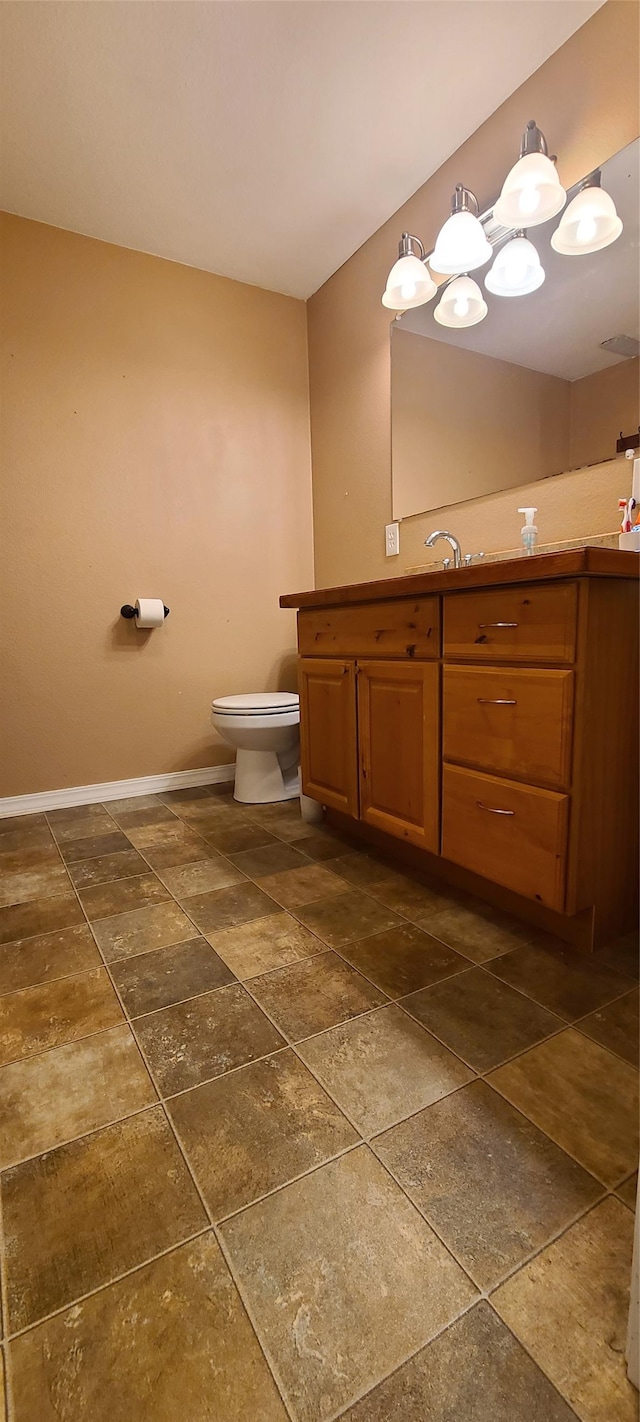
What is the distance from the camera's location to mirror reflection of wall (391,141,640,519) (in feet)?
4.69

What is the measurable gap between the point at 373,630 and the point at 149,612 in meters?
1.17

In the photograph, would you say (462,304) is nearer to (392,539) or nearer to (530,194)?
(530,194)

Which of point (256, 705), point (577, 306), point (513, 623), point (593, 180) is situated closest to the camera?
point (513, 623)

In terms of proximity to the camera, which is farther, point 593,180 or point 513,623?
point 593,180

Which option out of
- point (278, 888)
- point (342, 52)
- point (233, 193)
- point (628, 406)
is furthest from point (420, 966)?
point (233, 193)

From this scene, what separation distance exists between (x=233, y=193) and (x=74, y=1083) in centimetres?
262

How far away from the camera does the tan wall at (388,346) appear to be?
1.42m

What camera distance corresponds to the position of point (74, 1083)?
0.88 m

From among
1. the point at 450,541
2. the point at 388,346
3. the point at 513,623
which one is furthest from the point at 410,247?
the point at 513,623

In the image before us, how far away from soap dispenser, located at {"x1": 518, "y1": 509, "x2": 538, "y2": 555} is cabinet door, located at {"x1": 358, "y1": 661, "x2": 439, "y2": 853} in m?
0.54

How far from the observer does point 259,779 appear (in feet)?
7.68

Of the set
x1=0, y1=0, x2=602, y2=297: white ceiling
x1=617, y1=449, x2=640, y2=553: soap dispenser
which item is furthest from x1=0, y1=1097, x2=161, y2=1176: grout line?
x1=0, y1=0, x2=602, y2=297: white ceiling

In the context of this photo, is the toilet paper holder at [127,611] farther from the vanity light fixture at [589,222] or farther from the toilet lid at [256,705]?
the vanity light fixture at [589,222]

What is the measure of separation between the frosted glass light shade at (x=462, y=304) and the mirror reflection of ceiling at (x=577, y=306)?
0.08ft
